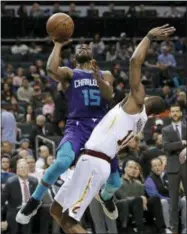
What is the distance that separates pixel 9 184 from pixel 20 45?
12.7 meters

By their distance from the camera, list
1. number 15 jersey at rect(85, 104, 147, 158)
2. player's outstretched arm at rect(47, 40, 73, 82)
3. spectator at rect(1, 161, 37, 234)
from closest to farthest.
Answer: number 15 jersey at rect(85, 104, 147, 158) → player's outstretched arm at rect(47, 40, 73, 82) → spectator at rect(1, 161, 37, 234)

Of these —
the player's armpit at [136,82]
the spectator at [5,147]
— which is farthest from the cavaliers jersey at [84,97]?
the spectator at [5,147]

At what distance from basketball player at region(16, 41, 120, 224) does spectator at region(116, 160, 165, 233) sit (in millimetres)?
4587

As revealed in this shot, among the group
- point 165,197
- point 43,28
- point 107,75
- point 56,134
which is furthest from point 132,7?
point 107,75

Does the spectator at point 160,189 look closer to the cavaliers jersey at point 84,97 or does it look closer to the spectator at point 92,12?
the cavaliers jersey at point 84,97

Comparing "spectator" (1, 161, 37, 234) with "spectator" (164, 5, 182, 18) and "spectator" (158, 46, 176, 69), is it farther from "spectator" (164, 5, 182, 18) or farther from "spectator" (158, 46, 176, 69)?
"spectator" (164, 5, 182, 18)

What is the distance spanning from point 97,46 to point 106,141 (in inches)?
681

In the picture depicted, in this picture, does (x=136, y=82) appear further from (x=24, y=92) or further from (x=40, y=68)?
(x=40, y=68)

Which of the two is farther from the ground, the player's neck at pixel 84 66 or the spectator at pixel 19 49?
the player's neck at pixel 84 66

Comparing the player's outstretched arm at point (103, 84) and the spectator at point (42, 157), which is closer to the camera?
the player's outstretched arm at point (103, 84)

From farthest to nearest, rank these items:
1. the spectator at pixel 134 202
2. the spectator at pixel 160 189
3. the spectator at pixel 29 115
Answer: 1. the spectator at pixel 29 115
2. the spectator at pixel 160 189
3. the spectator at pixel 134 202

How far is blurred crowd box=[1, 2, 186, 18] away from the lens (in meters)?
26.4

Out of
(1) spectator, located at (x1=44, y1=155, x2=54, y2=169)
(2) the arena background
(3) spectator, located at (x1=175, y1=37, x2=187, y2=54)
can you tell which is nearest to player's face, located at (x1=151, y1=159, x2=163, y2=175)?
(2) the arena background

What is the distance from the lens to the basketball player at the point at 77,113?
31.7 feet
